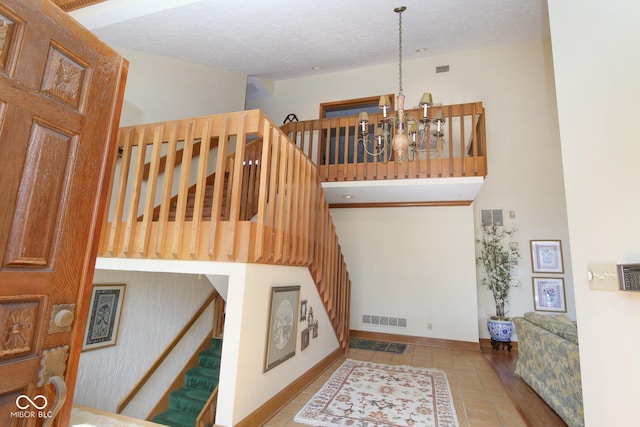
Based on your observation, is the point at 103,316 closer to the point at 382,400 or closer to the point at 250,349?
the point at 250,349

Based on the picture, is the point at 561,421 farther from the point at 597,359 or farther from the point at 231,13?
the point at 231,13

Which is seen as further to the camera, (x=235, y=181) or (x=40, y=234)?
(x=235, y=181)

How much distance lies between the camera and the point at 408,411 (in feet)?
10.1

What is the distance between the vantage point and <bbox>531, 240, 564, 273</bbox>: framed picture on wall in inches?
223

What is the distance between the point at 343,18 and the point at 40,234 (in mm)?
5372

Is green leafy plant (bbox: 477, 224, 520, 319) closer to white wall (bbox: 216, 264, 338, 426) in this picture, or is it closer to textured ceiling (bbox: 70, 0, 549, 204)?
textured ceiling (bbox: 70, 0, 549, 204)

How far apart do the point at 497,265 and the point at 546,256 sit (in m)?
0.85

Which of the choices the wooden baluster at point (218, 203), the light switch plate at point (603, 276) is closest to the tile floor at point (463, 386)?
the wooden baluster at point (218, 203)

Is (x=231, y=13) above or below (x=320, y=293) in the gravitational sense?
above

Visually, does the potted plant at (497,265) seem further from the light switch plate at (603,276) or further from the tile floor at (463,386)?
the light switch plate at (603,276)

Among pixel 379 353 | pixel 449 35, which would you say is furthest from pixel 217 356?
pixel 449 35

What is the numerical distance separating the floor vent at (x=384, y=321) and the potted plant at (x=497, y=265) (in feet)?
4.76

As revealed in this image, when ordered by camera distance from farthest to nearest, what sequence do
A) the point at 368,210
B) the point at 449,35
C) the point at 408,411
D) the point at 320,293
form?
the point at 368,210 < the point at 449,35 < the point at 320,293 < the point at 408,411

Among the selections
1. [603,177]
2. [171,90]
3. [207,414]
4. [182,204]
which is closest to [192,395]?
[207,414]
